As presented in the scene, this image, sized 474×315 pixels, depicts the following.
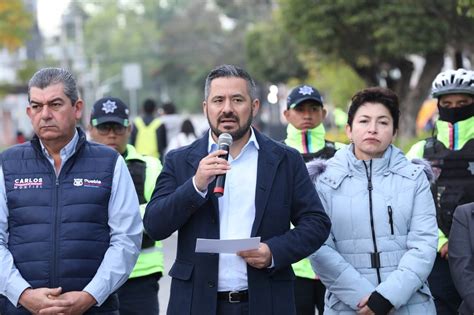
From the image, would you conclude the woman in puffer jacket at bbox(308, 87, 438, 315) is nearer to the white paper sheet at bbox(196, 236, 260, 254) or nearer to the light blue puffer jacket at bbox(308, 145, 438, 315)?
the light blue puffer jacket at bbox(308, 145, 438, 315)

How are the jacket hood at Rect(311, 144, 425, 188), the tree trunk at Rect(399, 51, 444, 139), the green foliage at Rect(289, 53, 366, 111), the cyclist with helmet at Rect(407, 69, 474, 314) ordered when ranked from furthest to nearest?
1. the green foliage at Rect(289, 53, 366, 111)
2. the tree trunk at Rect(399, 51, 444, 139)
3. the cyclist with helmet at Rect(407, 69, 474, 314)
4. the jacket hood at Rect(311, 144, 425, 188)

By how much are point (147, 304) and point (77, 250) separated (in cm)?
201

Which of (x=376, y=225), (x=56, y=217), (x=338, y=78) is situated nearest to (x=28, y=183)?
(x=56, y=217)

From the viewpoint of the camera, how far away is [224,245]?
4.96 m

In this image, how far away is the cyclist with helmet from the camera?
695cm

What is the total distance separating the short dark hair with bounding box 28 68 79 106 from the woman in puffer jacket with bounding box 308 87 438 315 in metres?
1.46

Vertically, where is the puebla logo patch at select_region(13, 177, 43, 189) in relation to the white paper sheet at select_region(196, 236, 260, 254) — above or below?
above

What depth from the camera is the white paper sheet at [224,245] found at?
495 centimetres

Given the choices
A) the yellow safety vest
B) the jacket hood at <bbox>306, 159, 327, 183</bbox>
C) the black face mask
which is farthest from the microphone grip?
the black face mask

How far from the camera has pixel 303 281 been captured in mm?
7363

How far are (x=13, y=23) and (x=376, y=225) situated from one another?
2902 centimetres

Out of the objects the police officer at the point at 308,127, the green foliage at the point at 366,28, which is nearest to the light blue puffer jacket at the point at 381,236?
the police officer at the point at 308,127

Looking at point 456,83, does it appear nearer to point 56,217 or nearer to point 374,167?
point 374,167

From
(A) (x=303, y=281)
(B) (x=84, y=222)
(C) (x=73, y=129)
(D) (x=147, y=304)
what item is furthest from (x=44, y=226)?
(A) (x=303, y=281)
